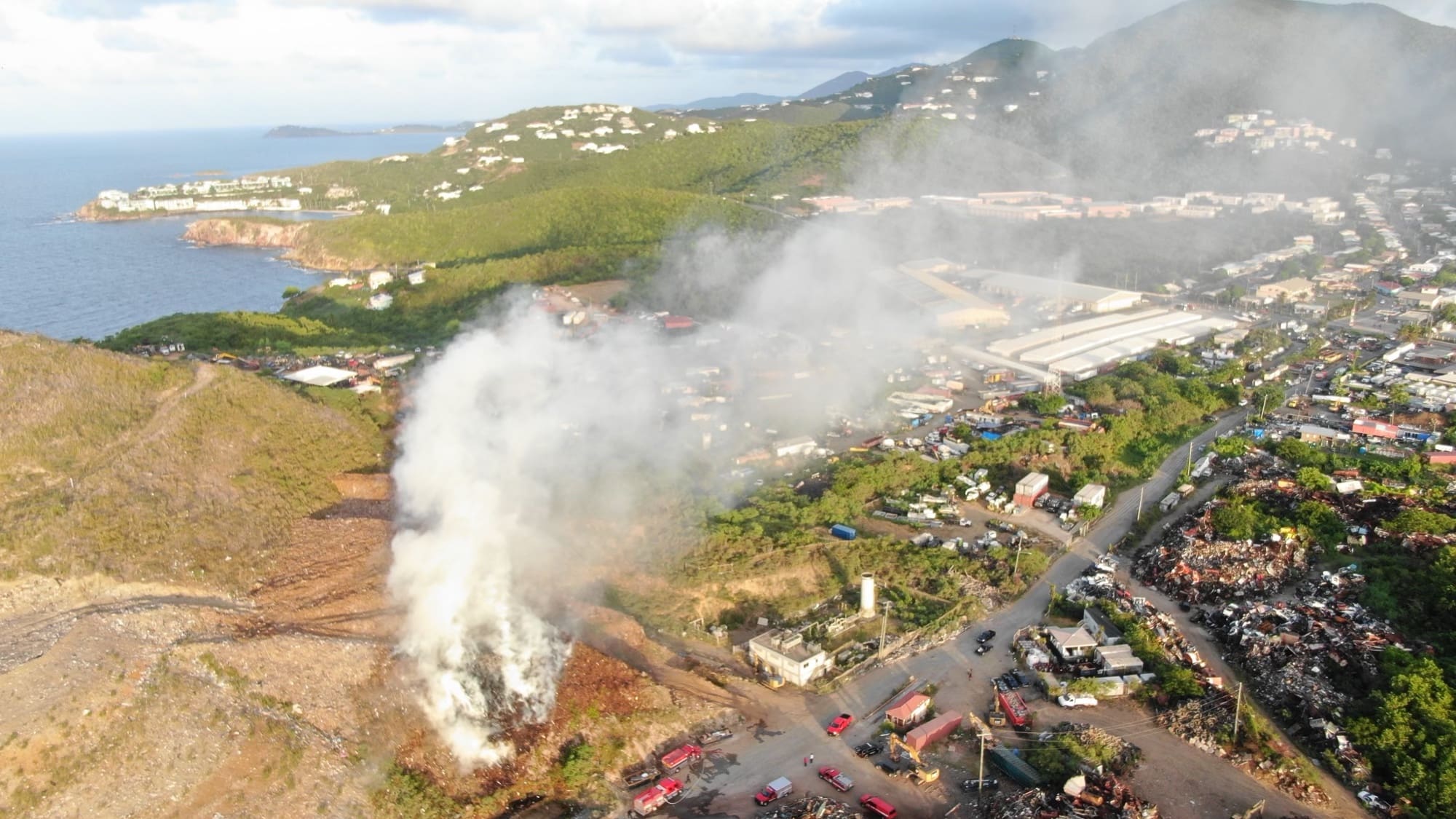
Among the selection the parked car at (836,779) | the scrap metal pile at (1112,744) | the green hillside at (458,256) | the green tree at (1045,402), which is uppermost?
the green hillside at (458,256)

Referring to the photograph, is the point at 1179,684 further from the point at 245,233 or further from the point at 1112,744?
the point at 245,233

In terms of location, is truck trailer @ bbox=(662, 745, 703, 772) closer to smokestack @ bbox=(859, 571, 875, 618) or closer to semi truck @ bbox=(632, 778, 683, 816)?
semi truck @ bbox=(632, 778, 683, 816)

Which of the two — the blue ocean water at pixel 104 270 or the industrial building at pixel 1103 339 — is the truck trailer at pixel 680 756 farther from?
the blue ocean water at pixel 104 270

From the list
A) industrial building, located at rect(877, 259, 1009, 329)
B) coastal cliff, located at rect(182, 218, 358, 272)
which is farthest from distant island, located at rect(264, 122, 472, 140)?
industrial building, located at rect(877, 259, 1009, 329)

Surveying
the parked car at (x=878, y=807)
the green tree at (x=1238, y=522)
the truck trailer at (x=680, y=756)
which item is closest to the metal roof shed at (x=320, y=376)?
the truck trailer at (x=680, y=756)

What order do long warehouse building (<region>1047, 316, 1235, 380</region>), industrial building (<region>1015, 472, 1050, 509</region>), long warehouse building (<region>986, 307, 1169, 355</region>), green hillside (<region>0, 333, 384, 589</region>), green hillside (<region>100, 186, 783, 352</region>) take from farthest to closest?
1. green hillside (<region>100, 186, 783, 352</region>)
2. long warehouse building (<region>986, 307, 1169, 355</region>)
3. long warehouse building (<region>1047, 316, 1235, 380</region>)
4. industrial building (<region>1015, 472, 1050, 509</region>)
5. green hillside (<region>0, 333, 384, 589</region>)

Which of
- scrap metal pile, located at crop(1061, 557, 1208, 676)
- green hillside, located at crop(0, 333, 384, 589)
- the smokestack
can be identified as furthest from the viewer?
the smokestack

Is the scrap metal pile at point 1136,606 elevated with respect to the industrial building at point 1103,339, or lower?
lower
